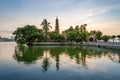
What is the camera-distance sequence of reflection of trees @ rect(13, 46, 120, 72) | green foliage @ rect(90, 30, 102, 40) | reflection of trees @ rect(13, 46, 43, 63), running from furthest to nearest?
1. green foliage @ rect(90, 30, 102, 40)
2. reflection of trees @ rect(13, 46, 43, 63)
3. reflection of trees @ rect(13, 46, 120, 72)

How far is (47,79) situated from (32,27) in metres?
64.1

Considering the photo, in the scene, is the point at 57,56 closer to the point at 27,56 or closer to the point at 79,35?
the point at 27,56

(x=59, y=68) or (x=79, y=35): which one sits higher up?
(x=79, y=35)

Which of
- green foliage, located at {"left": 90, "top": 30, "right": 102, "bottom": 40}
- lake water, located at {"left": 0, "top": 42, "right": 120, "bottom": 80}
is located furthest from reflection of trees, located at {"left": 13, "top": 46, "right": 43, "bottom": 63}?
green foliage, located at {"left": 90, "top": 30, "right": 102, "bottom": 40}

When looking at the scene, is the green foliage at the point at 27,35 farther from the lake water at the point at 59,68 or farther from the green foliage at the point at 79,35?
the lake water at the point at 59,68

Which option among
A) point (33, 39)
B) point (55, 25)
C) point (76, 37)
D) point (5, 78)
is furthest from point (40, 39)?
point (5, 78)

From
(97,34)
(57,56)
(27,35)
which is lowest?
(57,56)

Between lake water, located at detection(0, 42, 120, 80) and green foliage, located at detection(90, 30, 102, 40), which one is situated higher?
green foliage, located at detection(90, 30, 102, 40)

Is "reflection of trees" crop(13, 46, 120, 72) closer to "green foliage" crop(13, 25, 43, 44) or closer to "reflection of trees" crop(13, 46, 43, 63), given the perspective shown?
"reflection of trees" crop(13, 46, 43, 63)

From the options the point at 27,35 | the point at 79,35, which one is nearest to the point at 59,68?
the point at 27,35

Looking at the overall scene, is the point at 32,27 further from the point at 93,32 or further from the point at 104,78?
the point at 104,78

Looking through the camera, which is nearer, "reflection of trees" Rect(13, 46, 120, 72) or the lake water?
the lake water

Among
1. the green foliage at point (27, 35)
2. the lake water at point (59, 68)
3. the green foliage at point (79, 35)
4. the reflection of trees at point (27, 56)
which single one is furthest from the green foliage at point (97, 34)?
the lake water at point (59, 68)

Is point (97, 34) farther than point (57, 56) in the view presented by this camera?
Yes
